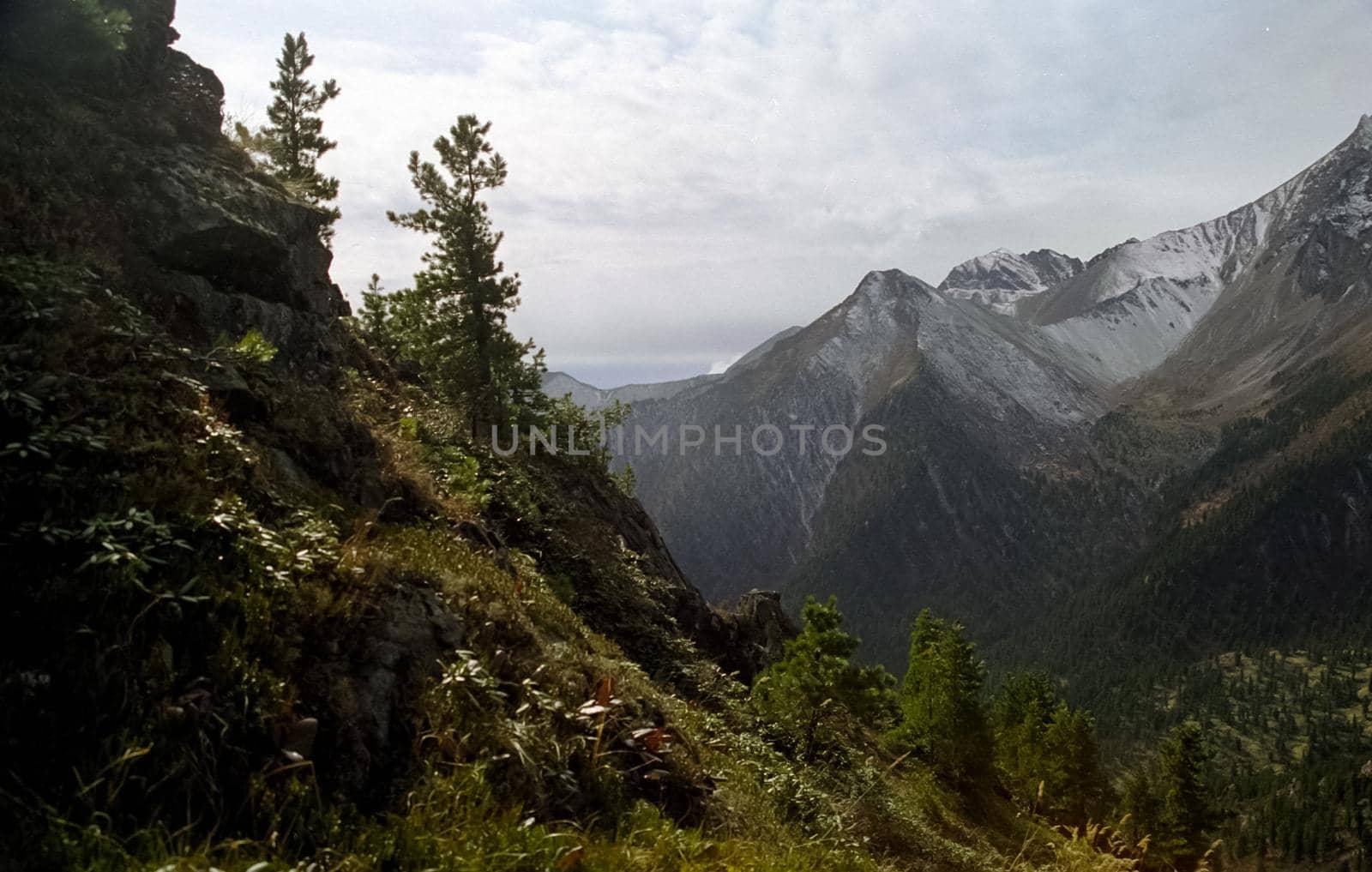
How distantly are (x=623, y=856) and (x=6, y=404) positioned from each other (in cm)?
578

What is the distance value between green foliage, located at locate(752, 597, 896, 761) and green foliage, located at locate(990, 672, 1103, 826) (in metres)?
20.0

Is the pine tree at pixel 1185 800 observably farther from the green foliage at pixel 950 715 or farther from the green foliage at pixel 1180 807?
the green foliage at pixel 950 715

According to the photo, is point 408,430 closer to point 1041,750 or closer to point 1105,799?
point 1041,750

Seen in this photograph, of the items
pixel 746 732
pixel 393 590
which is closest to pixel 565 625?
pixel 393 590

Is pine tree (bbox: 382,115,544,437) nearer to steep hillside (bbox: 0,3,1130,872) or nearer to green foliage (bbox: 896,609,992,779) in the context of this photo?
steep hillside (bbox: 0,3,1130,872)

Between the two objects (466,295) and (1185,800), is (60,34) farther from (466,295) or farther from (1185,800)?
(1185,800)

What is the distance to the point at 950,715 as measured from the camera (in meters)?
35.5

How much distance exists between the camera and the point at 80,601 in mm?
4391

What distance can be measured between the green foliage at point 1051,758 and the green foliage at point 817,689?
20.0 m

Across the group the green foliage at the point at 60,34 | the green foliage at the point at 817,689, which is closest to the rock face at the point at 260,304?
the green foliage at the point at 60,34

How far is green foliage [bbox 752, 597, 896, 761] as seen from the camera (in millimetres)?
15250

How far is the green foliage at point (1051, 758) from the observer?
41.5 meters

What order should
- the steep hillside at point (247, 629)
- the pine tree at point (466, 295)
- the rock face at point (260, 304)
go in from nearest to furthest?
the steep hillside at point (247, 629) < the rock face at point (260, 304) < the pine tree at point (466, 295)

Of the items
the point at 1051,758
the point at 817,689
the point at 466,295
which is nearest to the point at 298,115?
the point at 466,295
